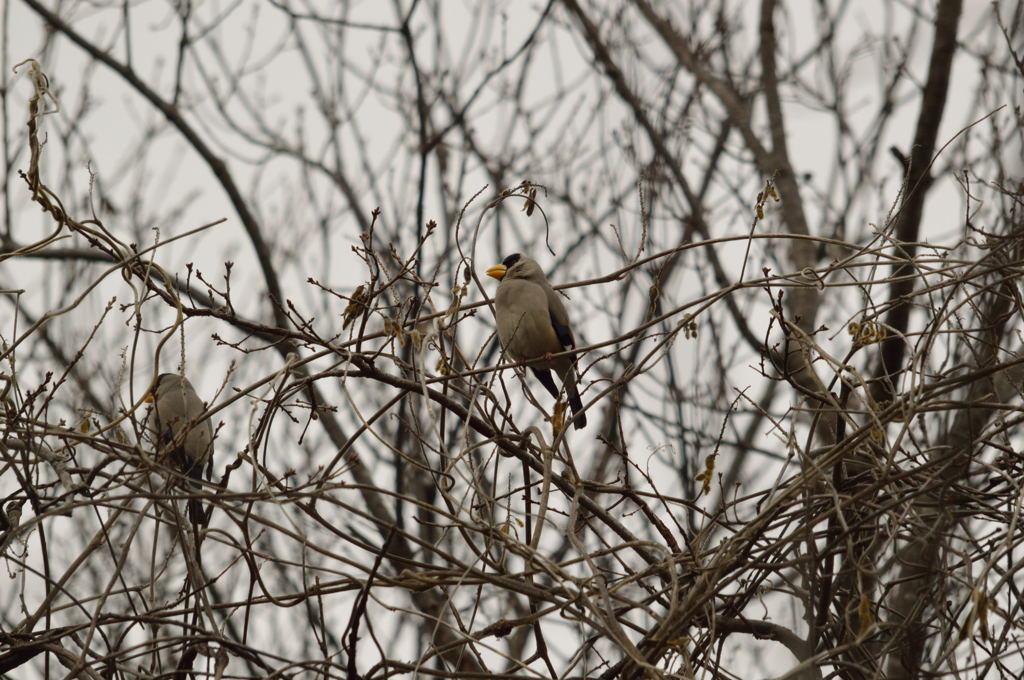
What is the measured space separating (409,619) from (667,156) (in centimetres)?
471

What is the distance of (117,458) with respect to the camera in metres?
3.07

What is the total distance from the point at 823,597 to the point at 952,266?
3.48ft

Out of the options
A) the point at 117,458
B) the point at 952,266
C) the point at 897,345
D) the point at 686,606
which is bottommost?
the point at 686,606

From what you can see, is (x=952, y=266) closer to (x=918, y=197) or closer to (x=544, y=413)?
(x=544, y=413)

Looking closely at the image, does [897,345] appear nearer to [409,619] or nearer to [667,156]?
[667,156]

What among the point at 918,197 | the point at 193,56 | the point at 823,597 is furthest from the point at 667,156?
the point at 823,597

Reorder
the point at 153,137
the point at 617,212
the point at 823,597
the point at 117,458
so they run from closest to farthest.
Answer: the point at 117,458
the point at 823,597
the point at 617,212
the point at 153,137

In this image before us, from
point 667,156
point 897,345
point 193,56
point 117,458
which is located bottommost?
point 117,458

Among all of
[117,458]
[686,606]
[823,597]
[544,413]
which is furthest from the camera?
[544,413]

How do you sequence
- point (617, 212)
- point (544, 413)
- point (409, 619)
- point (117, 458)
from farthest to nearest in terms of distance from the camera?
point (409, 619) < point (617, 212) < point (544, 413) < point (117, 458)

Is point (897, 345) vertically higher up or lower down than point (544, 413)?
higher up

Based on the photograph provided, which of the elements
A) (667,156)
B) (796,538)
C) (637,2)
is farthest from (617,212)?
(796,538)

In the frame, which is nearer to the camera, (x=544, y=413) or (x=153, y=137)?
(x=544, y=413)

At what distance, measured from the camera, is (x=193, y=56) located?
8328mm
